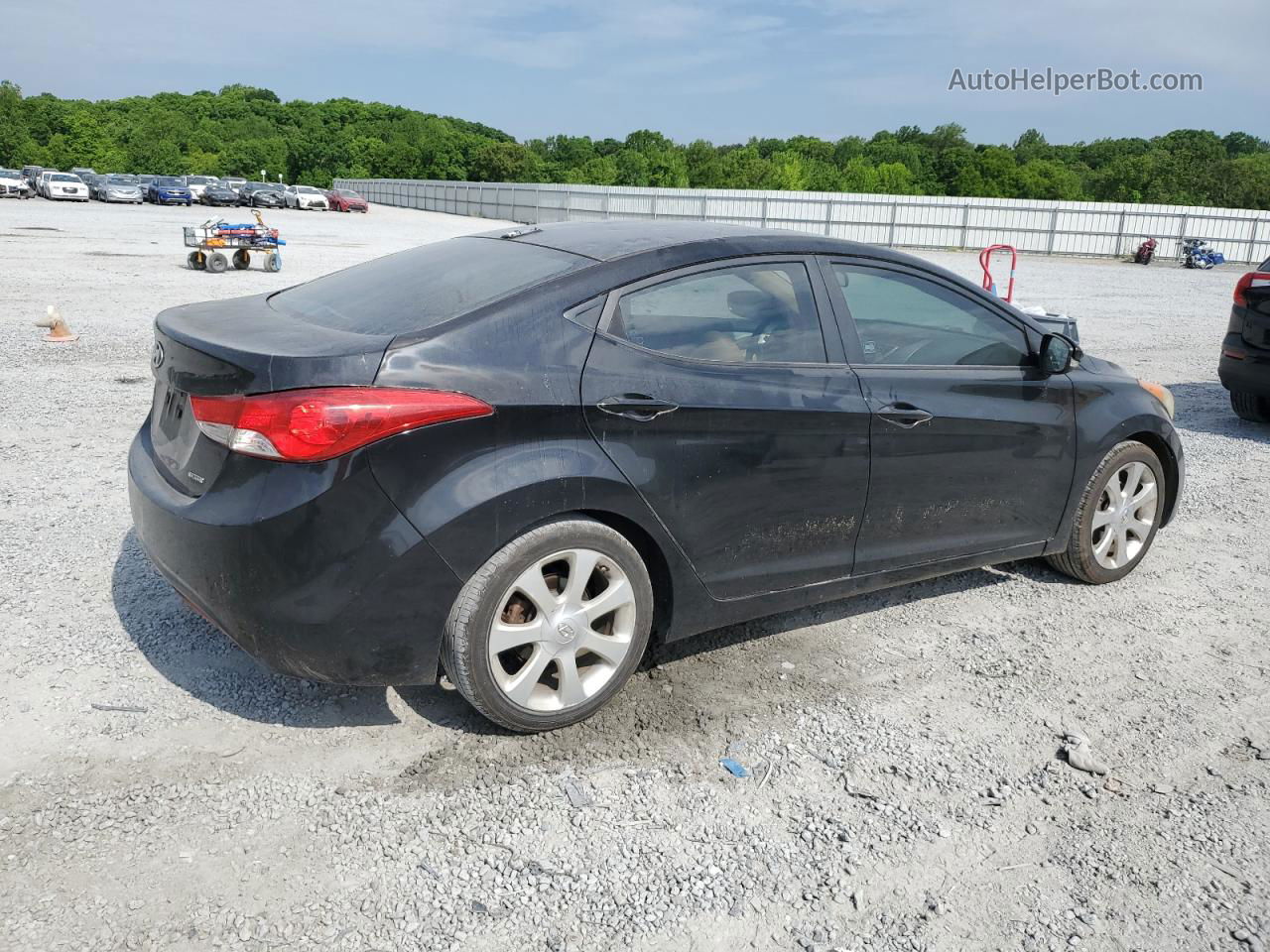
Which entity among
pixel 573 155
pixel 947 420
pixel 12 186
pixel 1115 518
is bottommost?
pixel 1115 518

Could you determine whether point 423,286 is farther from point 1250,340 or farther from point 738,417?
point 1250,340

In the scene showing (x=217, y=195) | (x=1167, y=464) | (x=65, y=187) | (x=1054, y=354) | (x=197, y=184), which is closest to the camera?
(x=1054, y=354)

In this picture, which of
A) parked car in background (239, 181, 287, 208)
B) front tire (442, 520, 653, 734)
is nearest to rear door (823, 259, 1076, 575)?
front tire (442, 520, 653, 734)

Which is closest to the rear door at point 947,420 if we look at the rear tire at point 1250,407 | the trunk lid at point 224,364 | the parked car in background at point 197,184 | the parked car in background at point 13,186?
the trunk lid at point 224,364

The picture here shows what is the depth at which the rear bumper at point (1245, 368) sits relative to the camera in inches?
327

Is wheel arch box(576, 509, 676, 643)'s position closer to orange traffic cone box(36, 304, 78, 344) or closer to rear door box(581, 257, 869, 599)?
rear door box(581, 257, 869, 599)

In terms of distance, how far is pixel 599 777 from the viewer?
331 centimetres

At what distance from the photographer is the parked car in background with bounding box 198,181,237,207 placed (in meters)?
55.7

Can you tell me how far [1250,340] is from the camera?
8.38 meters

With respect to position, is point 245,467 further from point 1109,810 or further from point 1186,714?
point 1186,714

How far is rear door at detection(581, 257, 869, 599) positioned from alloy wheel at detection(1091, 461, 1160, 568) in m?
1.70

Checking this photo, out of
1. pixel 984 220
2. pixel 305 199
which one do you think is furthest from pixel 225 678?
pixel 305 199

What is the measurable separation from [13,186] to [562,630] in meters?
58.5

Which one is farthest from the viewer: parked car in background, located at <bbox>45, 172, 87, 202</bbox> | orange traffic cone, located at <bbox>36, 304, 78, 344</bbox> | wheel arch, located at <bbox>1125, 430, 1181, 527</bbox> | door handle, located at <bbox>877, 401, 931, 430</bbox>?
parked car in background, located at <bbox>45, 172, 87, 202</bbox>
